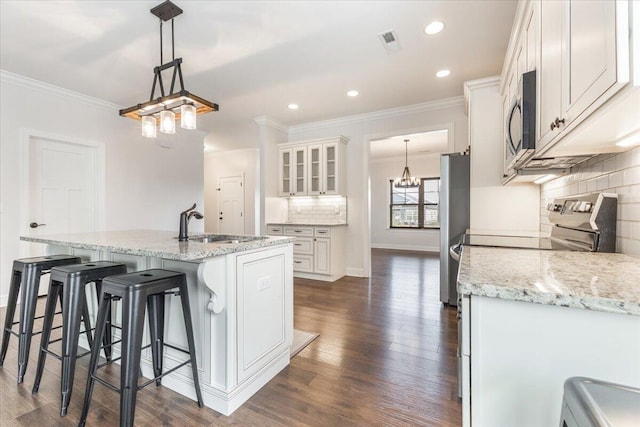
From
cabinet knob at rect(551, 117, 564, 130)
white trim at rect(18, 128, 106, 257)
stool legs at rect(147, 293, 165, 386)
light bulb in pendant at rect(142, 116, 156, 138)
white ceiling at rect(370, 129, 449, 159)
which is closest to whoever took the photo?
cabinet knob at rect(551, 117, 564, 130)

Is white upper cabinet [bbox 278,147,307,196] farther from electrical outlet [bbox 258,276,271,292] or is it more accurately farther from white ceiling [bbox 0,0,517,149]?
electrical outlet [bbox 258,276,271,292]

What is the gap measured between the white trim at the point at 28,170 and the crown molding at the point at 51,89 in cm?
51

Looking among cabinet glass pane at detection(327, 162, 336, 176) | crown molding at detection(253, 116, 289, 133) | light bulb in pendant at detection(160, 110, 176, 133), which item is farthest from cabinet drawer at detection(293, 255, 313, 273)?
light bulb in pendant at detection(160, 110, 176, 133)

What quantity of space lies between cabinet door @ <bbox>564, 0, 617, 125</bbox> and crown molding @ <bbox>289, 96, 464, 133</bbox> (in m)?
3.17

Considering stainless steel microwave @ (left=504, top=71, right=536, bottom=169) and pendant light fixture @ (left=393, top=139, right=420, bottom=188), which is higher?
pendant light fixture @ (left=393, top=139, right=420, bottom=188)

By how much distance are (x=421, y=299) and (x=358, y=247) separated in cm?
146

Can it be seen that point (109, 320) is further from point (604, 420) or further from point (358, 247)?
point (358, 247)

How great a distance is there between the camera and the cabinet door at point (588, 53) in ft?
2.60

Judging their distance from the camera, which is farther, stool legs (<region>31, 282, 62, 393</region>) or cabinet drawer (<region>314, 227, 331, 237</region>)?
cabinet drawer (<region>314, 227, 331, 237</region>)

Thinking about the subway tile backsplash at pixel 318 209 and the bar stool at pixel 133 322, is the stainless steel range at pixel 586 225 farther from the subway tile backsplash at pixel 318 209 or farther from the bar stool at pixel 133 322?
the subway tile backsplash at pixel 318 209

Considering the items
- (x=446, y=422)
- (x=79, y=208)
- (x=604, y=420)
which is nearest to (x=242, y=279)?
(x=446, y=422)

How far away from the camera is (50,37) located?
2.54 meters

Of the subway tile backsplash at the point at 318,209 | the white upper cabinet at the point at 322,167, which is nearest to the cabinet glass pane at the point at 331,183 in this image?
the white upper cabinet at the point at 322,167

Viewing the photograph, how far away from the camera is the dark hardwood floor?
5.03 feet
